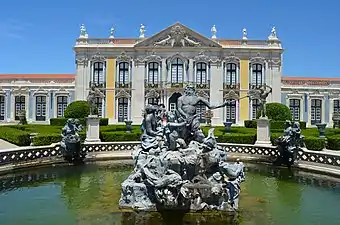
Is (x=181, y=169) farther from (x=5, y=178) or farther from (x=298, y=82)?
(x=298, y=82)

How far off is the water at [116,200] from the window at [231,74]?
95.1ft

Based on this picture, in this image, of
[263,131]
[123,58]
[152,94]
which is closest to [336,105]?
[152,94]

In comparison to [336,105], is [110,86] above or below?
above

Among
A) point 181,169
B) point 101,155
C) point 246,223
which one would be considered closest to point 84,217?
point 181,169

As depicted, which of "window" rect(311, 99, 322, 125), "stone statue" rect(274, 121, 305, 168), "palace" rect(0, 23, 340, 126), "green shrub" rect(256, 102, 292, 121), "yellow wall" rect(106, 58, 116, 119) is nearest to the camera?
"stone statue" rect(274, 121, 305, 168)

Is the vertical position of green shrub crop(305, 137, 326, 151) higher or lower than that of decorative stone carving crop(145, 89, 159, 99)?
lower

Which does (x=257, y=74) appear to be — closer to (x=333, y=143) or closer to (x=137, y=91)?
(x=137, y=91)

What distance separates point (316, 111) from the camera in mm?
40031

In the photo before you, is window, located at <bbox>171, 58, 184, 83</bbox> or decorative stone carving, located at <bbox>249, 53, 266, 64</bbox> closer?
decorative stone carving, located at <bbox>249, 53, 266, 64</bbox>

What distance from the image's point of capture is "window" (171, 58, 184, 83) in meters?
39.6

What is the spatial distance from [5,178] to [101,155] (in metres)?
4.83

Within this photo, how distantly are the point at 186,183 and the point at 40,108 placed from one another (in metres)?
37.4

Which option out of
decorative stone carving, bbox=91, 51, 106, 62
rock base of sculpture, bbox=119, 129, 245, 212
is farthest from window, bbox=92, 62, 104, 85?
rock base of sculpture, bbox=119, 129, 245, 212

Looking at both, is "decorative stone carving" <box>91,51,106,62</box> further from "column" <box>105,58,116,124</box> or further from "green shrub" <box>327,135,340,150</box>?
"green shrub" <box>327,135,340,150</box>
